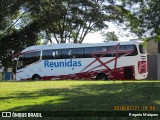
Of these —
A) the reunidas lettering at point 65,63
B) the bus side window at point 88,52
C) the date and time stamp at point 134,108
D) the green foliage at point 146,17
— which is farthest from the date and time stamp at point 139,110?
the reunidas lettering at point 65,63

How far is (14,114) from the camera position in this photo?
8859mm

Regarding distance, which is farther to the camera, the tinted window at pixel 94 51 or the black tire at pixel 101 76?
the black tire at pixel 101 76

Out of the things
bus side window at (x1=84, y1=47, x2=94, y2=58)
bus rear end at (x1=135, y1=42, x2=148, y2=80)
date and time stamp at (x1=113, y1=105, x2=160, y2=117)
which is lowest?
date and time stamp at (x1=113, y1=105, x2=160, y2=117)

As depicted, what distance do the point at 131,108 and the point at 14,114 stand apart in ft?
9.41

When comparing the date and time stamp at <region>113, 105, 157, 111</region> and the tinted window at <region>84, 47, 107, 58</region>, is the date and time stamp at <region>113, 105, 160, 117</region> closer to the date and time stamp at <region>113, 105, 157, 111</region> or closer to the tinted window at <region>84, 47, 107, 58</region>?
the date and time stamp at <region>113, 105, 157, 111</region>

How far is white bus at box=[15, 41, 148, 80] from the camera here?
3403 cm

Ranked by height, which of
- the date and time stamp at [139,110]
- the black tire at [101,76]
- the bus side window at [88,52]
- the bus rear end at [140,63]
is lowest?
the date and time stamp at [139,110]

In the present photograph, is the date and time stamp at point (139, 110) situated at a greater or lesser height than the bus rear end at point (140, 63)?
lesser

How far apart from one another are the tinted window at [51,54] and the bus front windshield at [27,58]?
0.68 m

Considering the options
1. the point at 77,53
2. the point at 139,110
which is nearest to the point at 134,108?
the point at 139,110

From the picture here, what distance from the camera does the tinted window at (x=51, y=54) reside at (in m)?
36.6

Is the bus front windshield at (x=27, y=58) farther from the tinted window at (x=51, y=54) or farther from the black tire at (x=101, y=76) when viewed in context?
the black tire at (x=101, y=76)

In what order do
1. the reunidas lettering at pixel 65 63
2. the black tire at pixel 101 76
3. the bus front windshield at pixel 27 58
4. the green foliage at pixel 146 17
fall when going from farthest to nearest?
the bus front windshield at pixel 27 58 < the reunidas lettering at pixel 65 63 < the black tire at pixel 101 76 < the green foliage at pixel 146 17

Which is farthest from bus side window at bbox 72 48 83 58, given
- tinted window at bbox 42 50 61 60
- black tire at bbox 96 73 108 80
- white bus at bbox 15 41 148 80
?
black tire at bbox 96 73 108 80
